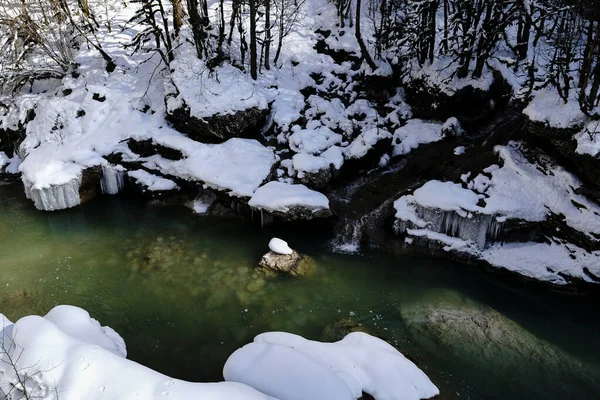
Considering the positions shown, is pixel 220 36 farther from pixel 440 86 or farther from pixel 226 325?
pixel 226 325

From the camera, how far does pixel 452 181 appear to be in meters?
8.82

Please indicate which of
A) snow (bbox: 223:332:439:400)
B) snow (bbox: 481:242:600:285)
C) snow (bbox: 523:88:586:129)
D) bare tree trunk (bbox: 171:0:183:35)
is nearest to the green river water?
snow (bbox: 481:242:600:285)

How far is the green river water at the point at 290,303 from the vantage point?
6.03 meters

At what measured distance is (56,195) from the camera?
32.6ft

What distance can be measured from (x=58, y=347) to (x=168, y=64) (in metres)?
9.54

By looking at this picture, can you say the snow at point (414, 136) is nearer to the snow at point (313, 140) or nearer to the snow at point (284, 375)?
the snow at point (313, 140)

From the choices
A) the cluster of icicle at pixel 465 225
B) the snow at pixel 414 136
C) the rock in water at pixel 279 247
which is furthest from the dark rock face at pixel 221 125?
the cluster of icicle at pixel 465 225

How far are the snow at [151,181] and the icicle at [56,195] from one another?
137 centimetres

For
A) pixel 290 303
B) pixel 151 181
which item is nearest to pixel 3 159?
pixel 151 181

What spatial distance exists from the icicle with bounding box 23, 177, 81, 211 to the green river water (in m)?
0.70

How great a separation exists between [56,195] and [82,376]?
7.27 meters

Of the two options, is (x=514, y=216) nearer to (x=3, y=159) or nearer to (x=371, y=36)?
(x=371, y=36)

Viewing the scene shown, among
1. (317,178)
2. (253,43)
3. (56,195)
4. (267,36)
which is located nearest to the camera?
(317,178)

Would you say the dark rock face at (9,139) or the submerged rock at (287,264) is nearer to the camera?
the submerged rock at (287,264)
